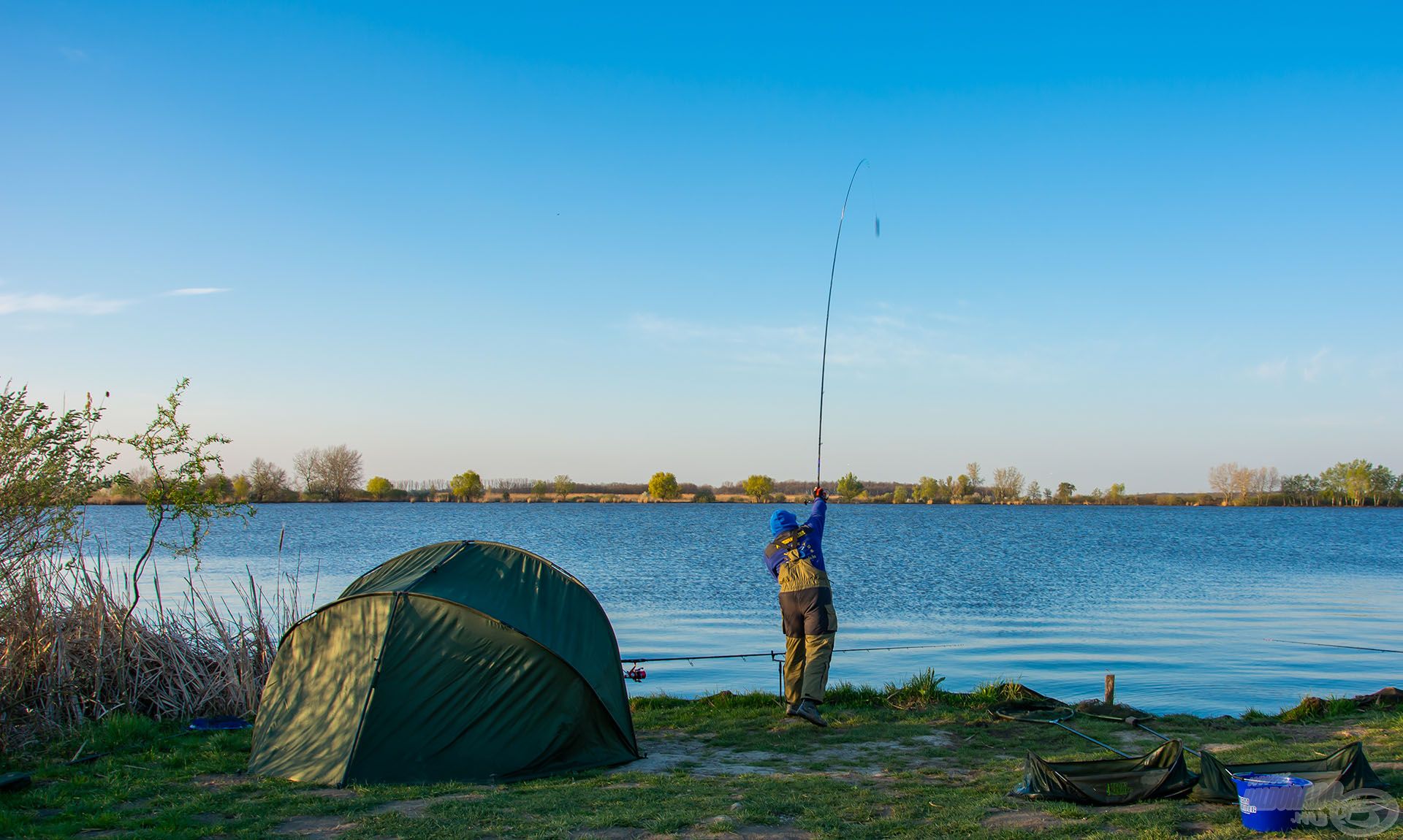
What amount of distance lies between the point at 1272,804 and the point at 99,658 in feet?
37.3

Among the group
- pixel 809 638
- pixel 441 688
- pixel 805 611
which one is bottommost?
pixel 441 688

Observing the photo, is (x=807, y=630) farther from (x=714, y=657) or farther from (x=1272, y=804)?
(x=1272, y=804)

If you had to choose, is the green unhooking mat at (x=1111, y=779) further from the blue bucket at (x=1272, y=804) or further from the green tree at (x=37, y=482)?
the green tree at (x=37, y=482)

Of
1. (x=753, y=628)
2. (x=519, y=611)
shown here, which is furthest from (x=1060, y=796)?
(x=753, y=628)

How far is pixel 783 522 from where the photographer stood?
1113 cm

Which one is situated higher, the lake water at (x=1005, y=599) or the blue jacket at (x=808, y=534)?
the blue jacket at (x=808, y=534)

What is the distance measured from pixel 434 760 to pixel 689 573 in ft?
83.1

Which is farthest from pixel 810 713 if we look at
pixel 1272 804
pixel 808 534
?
pixel 1272 804

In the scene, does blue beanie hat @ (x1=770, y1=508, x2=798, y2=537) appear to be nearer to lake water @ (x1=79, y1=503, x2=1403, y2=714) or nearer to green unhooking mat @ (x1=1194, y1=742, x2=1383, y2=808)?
lake water @ (x1=79, y1=503, x2=1403, y2=714)

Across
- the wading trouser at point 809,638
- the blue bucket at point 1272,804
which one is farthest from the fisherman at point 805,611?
the blue bucket at point 1272,804

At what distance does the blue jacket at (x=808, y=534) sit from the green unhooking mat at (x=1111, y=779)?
11.8ft

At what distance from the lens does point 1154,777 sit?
23.8 ft

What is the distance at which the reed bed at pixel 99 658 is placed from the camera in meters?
9.96

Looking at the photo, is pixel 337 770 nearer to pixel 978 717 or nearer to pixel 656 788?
pixel 656 788
